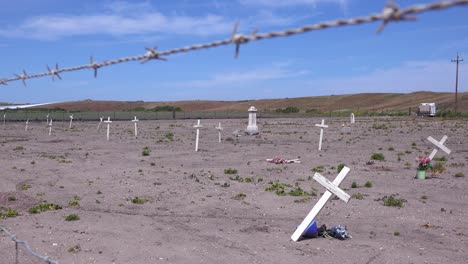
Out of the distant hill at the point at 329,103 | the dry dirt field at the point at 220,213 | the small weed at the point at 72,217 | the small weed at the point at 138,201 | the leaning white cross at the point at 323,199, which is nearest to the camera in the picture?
the dry dirt field at the point at 220,213

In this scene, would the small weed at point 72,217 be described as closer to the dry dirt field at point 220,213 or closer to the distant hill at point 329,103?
the dry dirt field at point 220,213

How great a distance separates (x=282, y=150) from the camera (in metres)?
28.8

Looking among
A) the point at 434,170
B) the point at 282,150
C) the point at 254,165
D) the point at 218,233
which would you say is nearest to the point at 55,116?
the point at 282,150

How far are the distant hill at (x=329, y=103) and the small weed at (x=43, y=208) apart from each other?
120536mm

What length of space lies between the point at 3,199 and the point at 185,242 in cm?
607

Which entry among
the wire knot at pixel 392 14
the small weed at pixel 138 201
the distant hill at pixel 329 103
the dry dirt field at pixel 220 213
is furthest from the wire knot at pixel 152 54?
the distant hill at pixel 329 103

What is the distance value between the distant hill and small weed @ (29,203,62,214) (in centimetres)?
→ 12054

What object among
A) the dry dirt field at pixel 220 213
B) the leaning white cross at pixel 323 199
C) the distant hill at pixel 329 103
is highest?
the distant hill at pixel 329 103

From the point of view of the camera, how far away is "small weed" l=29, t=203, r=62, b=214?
468 inches

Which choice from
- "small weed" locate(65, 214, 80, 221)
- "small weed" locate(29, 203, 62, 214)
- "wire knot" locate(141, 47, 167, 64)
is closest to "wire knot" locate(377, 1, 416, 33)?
"wire knot" locate(141, 47, 167, 64)

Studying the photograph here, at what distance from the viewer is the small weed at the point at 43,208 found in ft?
39.0

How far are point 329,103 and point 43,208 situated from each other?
155382 mm

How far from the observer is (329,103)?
164 metres

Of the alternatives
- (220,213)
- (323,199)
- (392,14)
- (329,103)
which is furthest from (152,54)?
(329,103)
